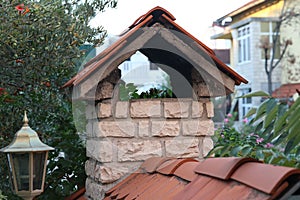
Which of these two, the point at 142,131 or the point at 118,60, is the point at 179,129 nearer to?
the point at 142,131

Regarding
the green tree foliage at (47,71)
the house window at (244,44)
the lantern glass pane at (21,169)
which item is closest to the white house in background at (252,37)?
the house window at (244,44)

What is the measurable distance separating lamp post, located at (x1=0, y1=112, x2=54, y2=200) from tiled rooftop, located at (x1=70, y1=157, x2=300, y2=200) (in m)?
0.51

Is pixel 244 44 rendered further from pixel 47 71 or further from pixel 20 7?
pixel 20 7

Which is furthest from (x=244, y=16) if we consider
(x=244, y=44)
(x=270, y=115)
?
(x=270, y=115)

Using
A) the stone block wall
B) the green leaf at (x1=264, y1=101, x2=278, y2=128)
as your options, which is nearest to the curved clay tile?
the stone block wall

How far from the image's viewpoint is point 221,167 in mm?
2455

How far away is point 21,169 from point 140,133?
2.73 ft

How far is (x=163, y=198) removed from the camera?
280cm

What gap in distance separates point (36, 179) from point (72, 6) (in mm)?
1869

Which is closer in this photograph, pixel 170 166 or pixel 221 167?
pixel 221 167

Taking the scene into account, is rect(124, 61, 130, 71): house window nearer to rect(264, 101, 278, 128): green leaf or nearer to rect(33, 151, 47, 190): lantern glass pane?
rect(33, 151, 47, 190): lantern glass pane

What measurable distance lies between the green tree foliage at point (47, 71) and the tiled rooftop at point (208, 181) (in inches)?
53.8

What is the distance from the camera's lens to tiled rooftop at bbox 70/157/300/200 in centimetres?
185

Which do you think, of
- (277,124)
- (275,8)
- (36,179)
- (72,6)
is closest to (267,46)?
(275,8)
